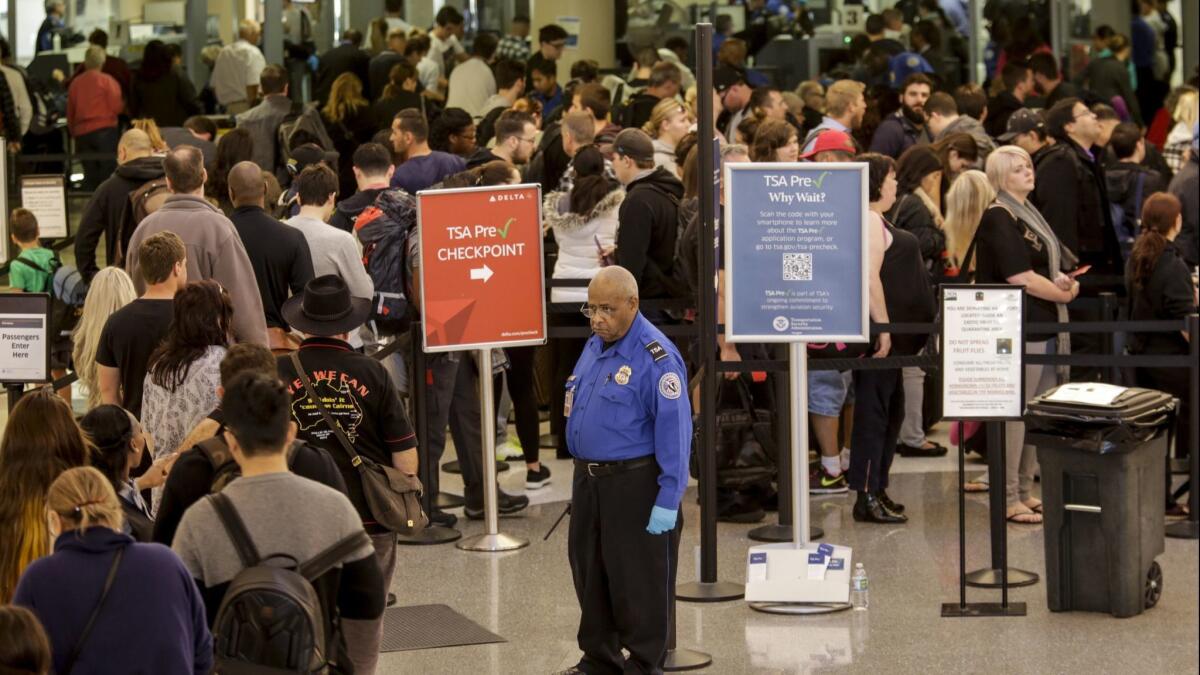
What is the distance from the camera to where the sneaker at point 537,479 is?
10.3 metres

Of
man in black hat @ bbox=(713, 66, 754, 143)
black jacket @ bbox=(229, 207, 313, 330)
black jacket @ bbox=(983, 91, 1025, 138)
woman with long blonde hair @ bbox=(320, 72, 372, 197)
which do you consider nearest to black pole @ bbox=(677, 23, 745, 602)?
black jacket @ bbox=(229, 207, 313, 330)

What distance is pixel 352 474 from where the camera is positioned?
642 centimetres

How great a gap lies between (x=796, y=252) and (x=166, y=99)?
1028 cm

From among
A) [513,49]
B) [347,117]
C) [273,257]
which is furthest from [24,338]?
[513,49]

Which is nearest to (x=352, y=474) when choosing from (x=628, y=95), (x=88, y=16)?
(x=628, y=95)

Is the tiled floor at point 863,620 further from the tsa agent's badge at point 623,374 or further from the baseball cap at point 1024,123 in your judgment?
the baseball cap at point 1024,123

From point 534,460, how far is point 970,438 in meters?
2.36

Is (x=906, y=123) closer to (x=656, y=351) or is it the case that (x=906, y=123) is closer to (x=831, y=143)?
(x=831, y=143)

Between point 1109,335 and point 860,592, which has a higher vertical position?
point 1109,335

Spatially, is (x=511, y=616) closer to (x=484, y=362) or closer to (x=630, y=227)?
(x=484, y=362)

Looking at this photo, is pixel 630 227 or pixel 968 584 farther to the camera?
pixel 630 227

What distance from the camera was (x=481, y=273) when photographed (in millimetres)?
9047

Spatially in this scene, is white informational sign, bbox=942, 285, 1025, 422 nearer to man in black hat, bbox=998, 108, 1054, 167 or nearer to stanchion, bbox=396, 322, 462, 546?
stanchion, bbox=396, 322, 462, 546

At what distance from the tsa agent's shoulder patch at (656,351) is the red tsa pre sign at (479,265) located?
2.31m
